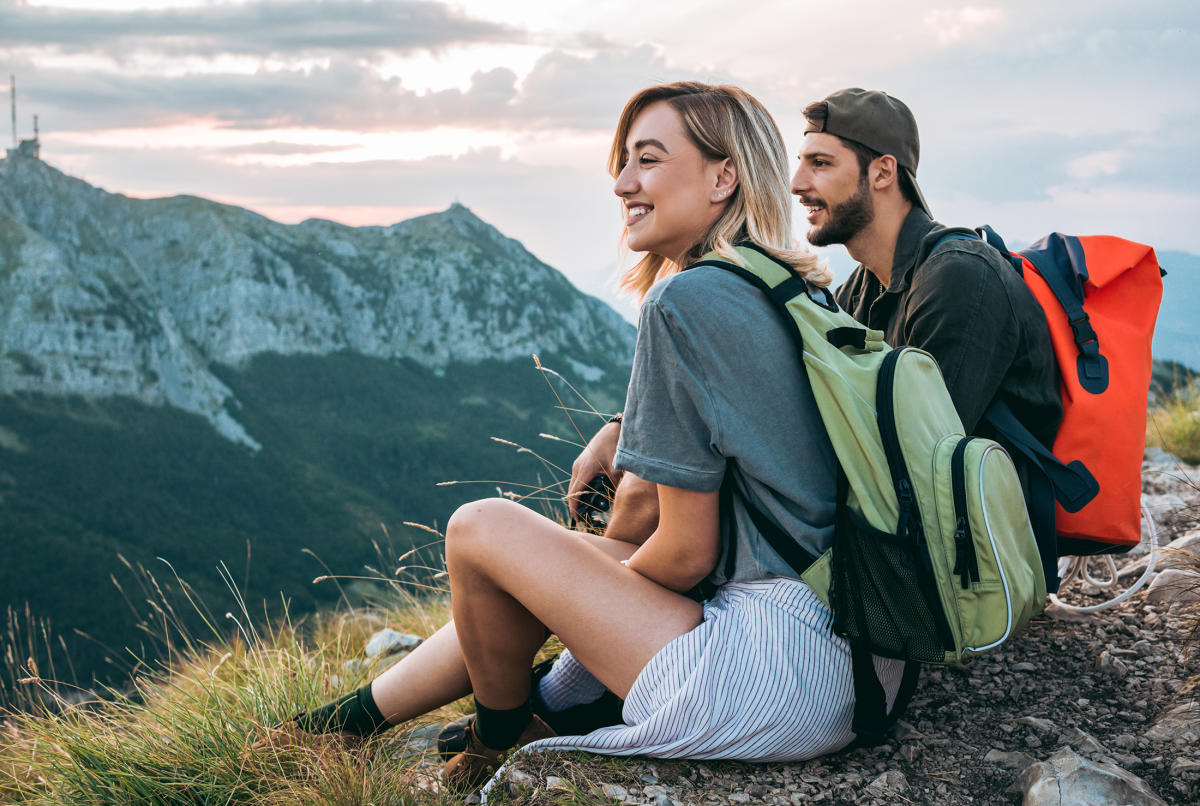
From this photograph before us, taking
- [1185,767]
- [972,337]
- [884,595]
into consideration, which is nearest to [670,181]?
[972,337]

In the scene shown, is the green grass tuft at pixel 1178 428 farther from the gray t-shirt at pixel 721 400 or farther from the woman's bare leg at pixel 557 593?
the woman's bare leg at pixel 557 593

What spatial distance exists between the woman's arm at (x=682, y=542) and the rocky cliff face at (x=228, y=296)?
117m

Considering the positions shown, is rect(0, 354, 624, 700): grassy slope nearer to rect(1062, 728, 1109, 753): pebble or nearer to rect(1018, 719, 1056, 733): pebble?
rect(1018, 719, 1056, 733): pebble

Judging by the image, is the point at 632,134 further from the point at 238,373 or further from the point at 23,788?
the point at 238,373

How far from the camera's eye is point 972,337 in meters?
2.58

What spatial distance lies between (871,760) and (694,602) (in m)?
0.83

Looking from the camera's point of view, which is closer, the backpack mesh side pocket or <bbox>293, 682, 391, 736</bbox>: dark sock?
the backpack mesh side pocket

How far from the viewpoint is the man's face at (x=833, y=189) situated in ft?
10.9

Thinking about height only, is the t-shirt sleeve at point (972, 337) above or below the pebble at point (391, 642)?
above

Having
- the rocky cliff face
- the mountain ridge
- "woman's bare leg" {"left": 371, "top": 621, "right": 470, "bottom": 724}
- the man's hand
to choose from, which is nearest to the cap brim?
the man's hand

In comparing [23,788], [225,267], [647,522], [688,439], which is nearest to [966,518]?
[688,439]

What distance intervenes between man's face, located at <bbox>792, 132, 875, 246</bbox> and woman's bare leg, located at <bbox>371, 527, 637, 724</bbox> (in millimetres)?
1765

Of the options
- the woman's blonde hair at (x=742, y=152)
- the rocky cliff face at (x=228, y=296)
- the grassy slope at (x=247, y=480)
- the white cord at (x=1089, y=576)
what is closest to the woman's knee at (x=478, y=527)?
the woman's blonde hair at (x=742, y=152)

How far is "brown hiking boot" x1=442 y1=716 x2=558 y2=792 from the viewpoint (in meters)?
2.39
